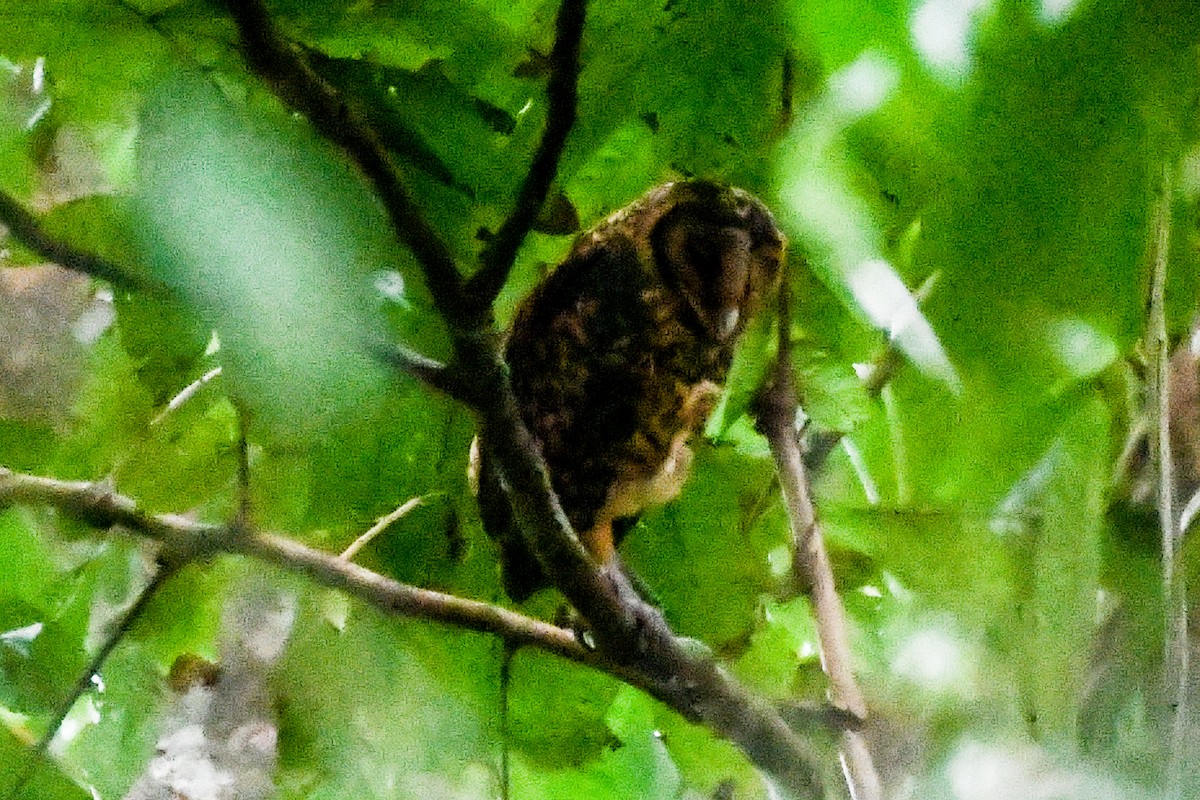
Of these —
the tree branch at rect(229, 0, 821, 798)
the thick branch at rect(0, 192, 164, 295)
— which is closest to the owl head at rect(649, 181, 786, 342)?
the tree branch at rect(229, 0, 821, 798)

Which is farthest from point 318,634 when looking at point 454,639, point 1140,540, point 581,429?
point 1140,540

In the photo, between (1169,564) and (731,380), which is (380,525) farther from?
(1169,564)

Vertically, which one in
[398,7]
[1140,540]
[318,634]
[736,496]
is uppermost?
[398,7]

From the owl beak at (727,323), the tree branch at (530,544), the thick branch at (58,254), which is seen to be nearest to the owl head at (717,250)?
the owl beak at (727,323)

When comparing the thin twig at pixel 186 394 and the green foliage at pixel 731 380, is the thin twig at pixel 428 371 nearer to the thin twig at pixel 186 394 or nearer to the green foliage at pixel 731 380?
the green foliage at pixel 731 380

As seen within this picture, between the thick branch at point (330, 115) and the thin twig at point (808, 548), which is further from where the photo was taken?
the thin twig at point (808, 548)

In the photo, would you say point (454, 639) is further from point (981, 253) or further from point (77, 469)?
point (981, 253)
